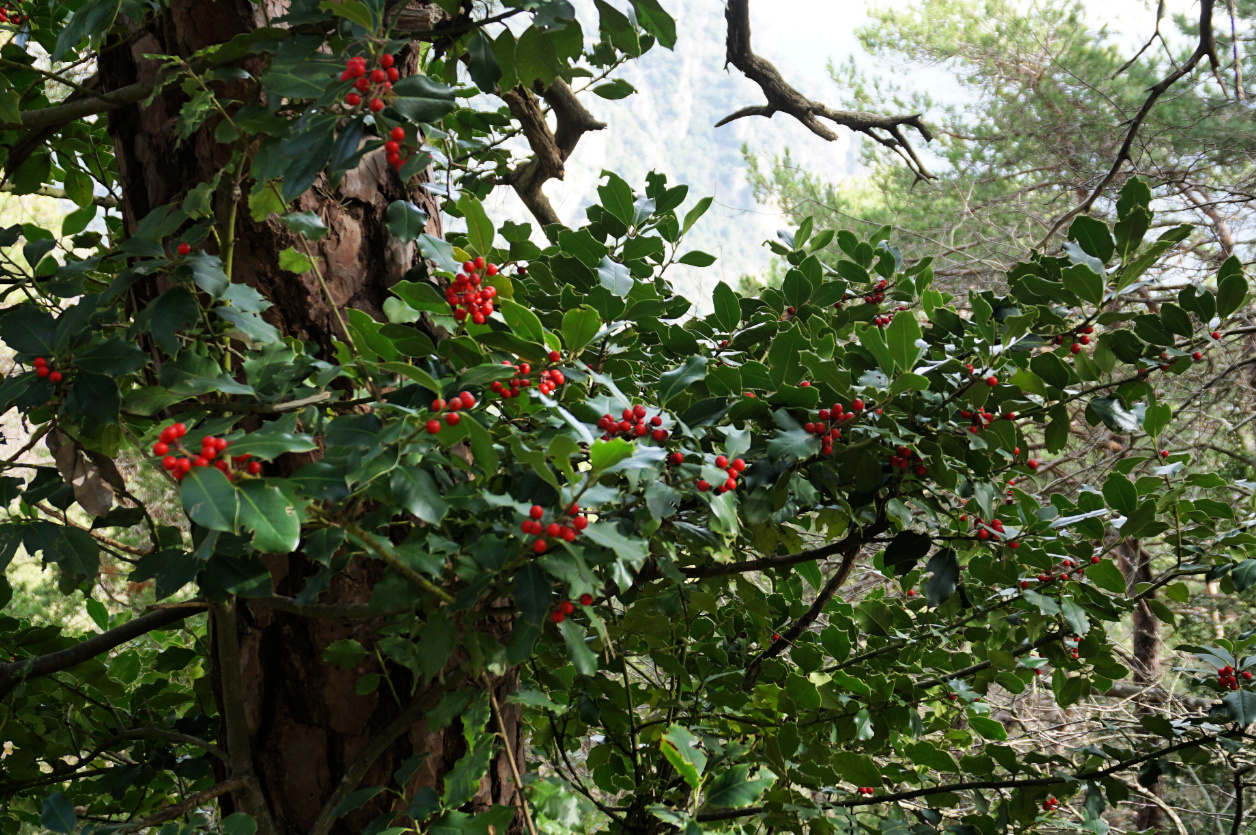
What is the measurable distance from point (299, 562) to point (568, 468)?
62cm

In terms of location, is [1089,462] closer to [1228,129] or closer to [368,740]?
[1228,129]

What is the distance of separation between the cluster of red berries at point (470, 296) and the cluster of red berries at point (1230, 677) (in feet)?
3.98

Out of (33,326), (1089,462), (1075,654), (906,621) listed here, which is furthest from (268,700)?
(1089,462)

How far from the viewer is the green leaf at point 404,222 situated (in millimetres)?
854

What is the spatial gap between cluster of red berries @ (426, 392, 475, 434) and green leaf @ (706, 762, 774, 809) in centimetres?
47

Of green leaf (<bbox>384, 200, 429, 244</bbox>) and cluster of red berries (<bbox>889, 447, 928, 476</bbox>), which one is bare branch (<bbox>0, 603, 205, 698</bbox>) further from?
cluster of red berries (<bbox>889, 447, 928, 476</bbox>)

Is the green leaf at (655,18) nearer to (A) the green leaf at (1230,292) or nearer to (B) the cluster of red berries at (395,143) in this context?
(B) the cluster of red berries at (395,143)

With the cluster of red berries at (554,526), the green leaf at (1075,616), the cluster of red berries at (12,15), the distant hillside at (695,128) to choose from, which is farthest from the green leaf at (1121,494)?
the distant hillside at (695,128)

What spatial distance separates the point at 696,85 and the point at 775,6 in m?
8.95

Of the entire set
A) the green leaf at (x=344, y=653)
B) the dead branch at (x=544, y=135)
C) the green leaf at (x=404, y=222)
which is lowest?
the green leaf at (x=344, y=653)

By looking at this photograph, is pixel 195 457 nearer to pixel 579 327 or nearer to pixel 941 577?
pixel 579 327

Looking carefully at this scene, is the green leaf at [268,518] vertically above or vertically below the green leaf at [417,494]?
below

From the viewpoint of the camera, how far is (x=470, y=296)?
81 cm

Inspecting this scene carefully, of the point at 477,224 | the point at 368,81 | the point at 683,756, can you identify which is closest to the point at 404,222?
the point at 477,224
